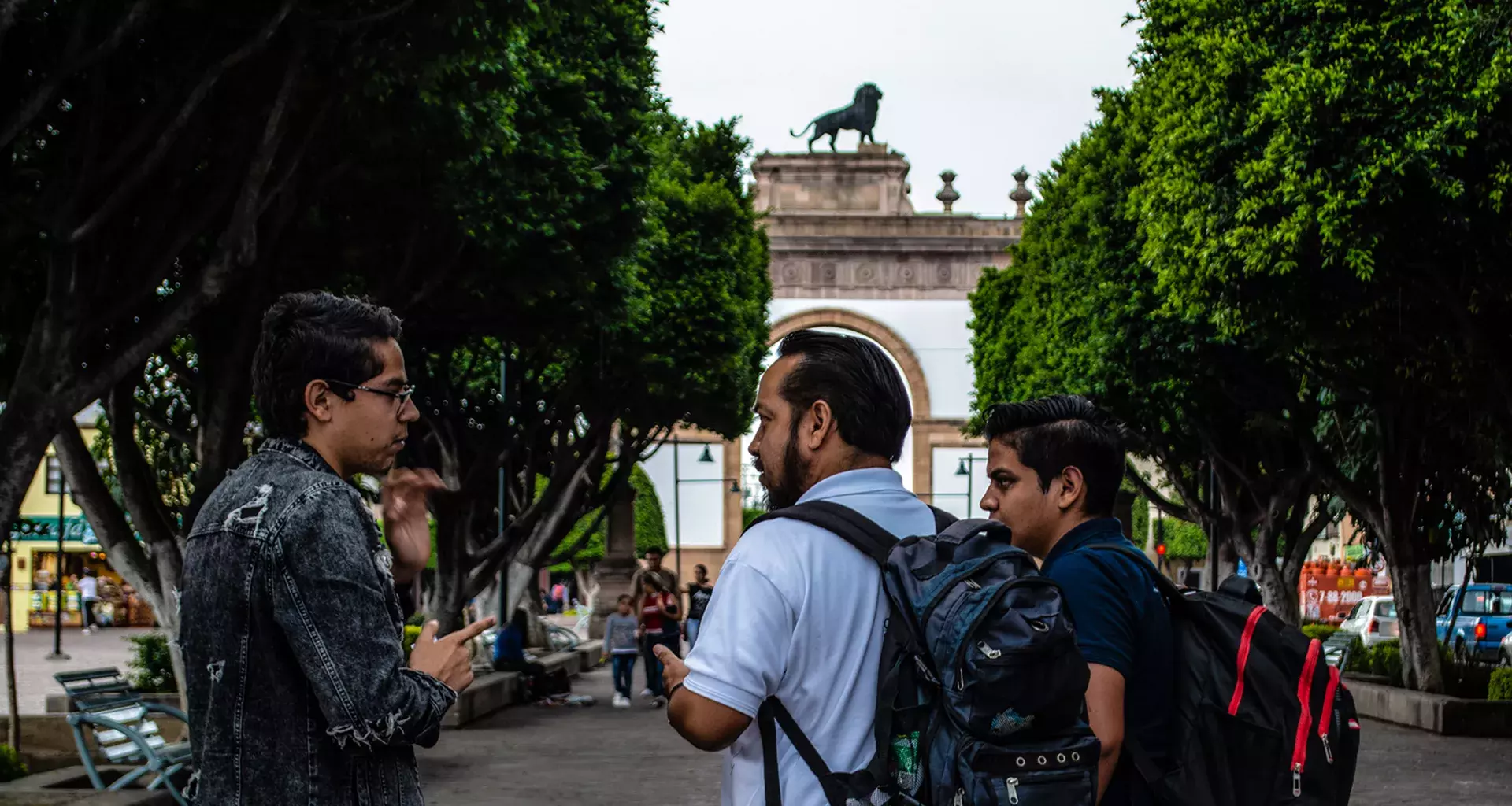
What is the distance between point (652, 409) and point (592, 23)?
1015 cm

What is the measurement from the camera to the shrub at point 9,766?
10.5 metres

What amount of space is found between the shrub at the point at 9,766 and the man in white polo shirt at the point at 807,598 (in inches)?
351

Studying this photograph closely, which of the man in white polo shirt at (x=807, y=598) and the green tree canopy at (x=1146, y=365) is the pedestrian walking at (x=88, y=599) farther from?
the man in white polo shirt at (x=807, y=598)

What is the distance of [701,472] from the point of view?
57.2 metres

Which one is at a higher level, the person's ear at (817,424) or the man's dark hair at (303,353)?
the man's dark hair at (303,353)

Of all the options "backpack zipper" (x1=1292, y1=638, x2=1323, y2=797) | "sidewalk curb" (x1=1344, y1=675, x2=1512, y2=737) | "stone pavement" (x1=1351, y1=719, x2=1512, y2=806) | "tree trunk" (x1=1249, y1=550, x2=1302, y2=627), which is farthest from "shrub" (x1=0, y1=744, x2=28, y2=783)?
"tree trunk" (x1=1249, y1=550, x2=1302, y2=627)

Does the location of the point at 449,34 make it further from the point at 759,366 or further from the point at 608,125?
the point at 759,366

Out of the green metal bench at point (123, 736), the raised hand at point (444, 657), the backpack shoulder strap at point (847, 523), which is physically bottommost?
the green metal bench at point (123, 736)

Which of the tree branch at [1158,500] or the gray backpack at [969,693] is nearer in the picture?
the gray backpack at [969,693]

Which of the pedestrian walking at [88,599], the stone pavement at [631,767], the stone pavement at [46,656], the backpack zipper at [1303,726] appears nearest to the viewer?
the backpack zipper at [1303,726]

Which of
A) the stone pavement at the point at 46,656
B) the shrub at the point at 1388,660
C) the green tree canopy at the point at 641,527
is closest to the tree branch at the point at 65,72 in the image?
the stone pavement at the point at 46,656

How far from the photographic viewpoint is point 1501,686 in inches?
743

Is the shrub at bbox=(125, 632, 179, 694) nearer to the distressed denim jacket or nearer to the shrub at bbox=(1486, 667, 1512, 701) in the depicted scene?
the shrub at bbox=(1486, 667, 1512, 701)

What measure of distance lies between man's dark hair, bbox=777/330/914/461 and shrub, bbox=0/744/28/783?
896 centimetres
